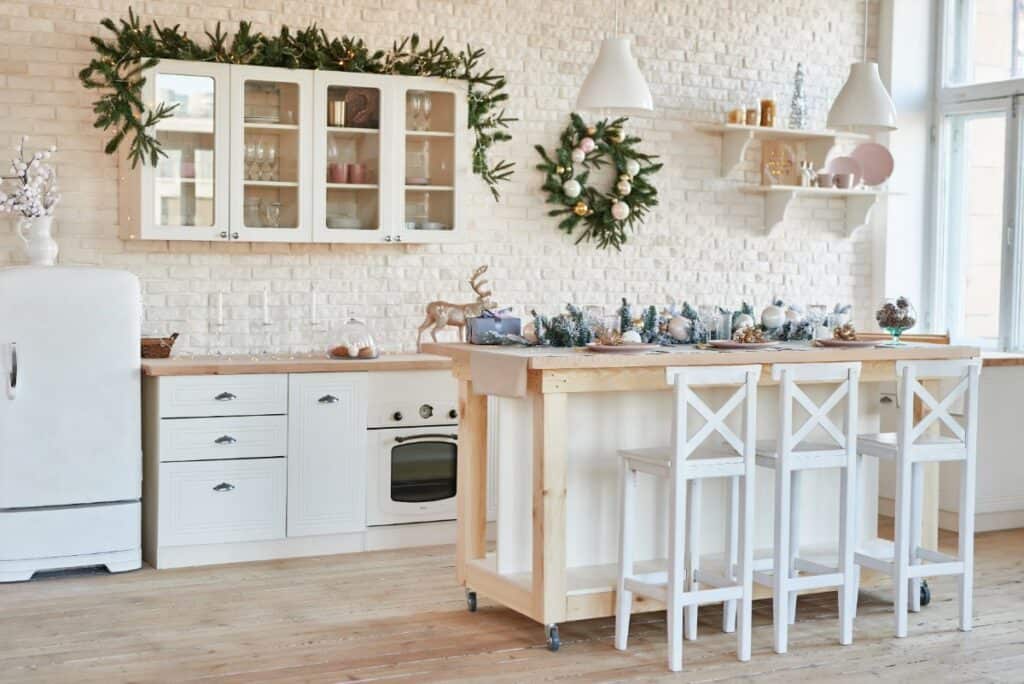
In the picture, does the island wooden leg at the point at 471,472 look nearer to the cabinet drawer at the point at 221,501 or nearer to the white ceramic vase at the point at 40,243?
the cabinet drawer at the point at 221,501

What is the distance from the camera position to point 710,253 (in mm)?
7664

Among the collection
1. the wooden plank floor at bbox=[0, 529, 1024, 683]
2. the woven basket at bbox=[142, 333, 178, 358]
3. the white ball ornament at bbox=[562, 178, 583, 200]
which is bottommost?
the wooden plank floor at bbox=[0, 529, 1024, 683]

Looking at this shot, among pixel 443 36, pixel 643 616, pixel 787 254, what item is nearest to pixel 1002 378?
pixel 787 254

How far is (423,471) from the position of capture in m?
6.26

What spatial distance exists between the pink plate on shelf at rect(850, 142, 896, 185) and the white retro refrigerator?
4658 mm

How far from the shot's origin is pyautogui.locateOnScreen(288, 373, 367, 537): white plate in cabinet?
234 inches

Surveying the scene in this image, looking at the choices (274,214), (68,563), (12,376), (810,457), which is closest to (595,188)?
(274,214)

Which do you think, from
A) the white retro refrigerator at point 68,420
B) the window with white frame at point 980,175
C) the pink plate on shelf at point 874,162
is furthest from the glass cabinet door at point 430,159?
the window with white frame at point 980,175

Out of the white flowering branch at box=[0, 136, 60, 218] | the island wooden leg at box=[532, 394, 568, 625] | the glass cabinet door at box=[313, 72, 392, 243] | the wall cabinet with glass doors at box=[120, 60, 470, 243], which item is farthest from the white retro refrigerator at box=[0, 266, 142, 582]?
the island wooden leg at box=[532, 394, 568, 625]

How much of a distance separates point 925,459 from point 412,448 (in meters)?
2.51

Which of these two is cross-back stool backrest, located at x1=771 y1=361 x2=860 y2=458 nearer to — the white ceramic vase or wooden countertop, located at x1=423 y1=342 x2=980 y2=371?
wooden countertop, located at x1=423 y1=342 x2=980 y2=371

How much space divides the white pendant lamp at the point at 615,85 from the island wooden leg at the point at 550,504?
142 centimetres

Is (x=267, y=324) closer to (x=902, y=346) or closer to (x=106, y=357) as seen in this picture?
(x=106, y=357)

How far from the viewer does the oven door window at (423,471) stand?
6.20 m
